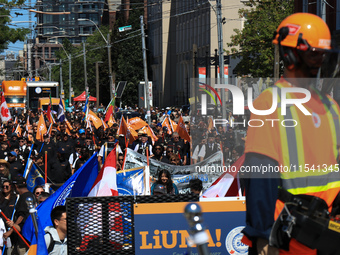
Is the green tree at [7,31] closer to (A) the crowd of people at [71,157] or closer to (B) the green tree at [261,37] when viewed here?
(B) the green tree at [261,37]

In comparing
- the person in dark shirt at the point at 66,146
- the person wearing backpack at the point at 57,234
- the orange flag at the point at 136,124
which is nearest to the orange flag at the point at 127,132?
the orange flag at the point at 136,124

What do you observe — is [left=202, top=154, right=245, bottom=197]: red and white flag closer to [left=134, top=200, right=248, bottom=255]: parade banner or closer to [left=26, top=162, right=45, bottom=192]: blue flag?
[left=134, top=200, right=248, bottom=255]: parade banner

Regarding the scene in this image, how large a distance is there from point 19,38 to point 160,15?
37.3 m

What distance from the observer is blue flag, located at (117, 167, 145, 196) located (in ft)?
27.7

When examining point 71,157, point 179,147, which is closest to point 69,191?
point 71,157

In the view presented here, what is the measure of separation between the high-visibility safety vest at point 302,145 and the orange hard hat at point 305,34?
0.21 metres

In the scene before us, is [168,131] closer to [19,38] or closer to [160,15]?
[19,38]

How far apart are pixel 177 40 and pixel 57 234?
70.3 meters

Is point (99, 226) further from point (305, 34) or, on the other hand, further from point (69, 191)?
point (305, 34)

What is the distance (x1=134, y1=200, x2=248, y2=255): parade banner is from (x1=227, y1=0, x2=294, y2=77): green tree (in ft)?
97.8

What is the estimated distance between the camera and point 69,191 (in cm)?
719

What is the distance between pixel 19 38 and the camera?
4219 centimetres

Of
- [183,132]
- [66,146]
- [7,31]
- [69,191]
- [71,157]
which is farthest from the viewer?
[7,31]

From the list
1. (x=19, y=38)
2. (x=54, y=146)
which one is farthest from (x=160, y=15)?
(x=54, y=146)
